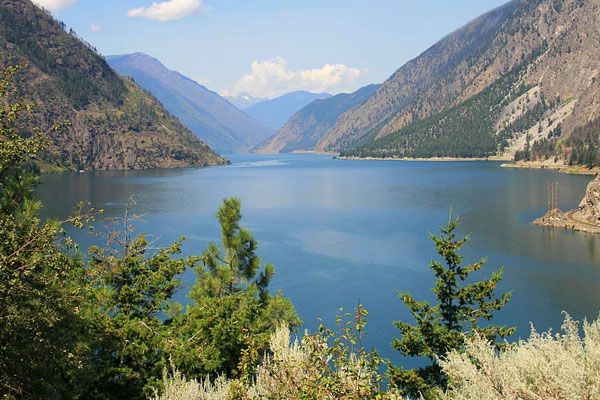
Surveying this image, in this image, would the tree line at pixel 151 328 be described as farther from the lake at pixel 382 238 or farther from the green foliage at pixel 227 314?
Answer: the lake at pixel 382 238

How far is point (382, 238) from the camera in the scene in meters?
65.4

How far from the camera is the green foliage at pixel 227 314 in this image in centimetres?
1571

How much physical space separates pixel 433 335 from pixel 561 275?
34016 mm

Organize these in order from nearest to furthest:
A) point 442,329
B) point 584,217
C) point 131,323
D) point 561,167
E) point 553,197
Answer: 1. point 131,323
2. point 442,329
3. point 584,217
4. point 553,197
5. point 561,167

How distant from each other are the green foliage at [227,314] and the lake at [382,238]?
3.41m

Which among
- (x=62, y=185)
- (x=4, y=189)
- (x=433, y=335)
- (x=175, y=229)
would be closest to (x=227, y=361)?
(x=433, y=335)

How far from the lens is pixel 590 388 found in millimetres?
10148

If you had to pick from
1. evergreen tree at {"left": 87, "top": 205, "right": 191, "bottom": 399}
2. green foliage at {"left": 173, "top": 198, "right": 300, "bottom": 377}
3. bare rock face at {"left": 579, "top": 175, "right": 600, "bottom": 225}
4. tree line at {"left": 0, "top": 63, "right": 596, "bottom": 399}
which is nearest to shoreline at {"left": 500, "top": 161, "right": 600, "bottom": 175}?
bare rock face at {"left": 579, "top": 175, "right": 600, "bottom": 225}

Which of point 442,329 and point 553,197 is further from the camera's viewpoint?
point 553,197

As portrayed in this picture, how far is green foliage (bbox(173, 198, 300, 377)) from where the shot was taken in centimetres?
1571

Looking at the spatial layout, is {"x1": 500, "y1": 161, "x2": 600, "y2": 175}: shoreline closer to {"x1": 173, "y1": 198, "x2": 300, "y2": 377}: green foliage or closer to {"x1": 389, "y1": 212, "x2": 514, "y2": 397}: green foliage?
{"x1": 389, "y1": 212, "x2": 514, "y2": 397}: green foliage

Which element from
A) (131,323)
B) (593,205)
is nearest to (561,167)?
(593,205)

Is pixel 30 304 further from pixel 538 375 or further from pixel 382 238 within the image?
pixel 382 238

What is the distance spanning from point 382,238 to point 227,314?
49.9 meters
